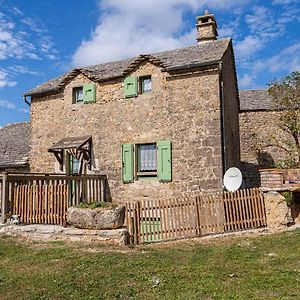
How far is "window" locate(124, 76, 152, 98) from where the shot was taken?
15143 millimetres

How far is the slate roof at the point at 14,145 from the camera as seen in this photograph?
1787 centimetres

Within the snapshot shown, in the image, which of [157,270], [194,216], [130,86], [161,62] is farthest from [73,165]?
[157,270]

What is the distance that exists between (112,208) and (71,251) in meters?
1.71

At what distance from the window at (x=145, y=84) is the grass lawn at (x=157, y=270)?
741 centimetres

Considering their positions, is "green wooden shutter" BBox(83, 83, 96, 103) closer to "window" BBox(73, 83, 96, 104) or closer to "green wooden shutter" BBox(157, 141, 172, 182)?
"window" BBox(73, 83, 96, 104)

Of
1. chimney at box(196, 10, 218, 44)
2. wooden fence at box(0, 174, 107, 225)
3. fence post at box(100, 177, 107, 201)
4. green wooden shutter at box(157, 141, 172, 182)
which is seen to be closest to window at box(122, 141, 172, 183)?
green wooden shutter at box(157, 141, 172, 182)

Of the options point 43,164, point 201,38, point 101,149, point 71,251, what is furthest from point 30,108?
point 71,251

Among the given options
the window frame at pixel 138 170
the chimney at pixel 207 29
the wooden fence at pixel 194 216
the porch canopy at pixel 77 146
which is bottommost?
the wooden fence at pixel 194 216

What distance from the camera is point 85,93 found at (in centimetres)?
1636

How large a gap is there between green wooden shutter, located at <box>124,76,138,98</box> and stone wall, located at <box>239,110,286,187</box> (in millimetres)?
9615

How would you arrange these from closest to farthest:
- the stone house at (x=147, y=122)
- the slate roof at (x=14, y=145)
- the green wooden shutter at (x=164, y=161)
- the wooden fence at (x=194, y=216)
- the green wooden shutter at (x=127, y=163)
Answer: the wooden fence at (x=194, y=216)
the stone house at (x=147, y=122)
the green wooden shutter at (x=164, y=161)
the green wooden shutter at (x=127, y=163)
the slate roof at (x=14, y=145)

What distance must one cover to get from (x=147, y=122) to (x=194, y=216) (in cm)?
545

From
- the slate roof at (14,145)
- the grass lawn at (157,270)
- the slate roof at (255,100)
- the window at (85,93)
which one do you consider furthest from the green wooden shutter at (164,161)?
the slate roof at (255,100)

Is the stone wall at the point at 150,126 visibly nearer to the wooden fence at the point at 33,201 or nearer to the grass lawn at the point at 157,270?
the wooden fence at the point at 33,201
